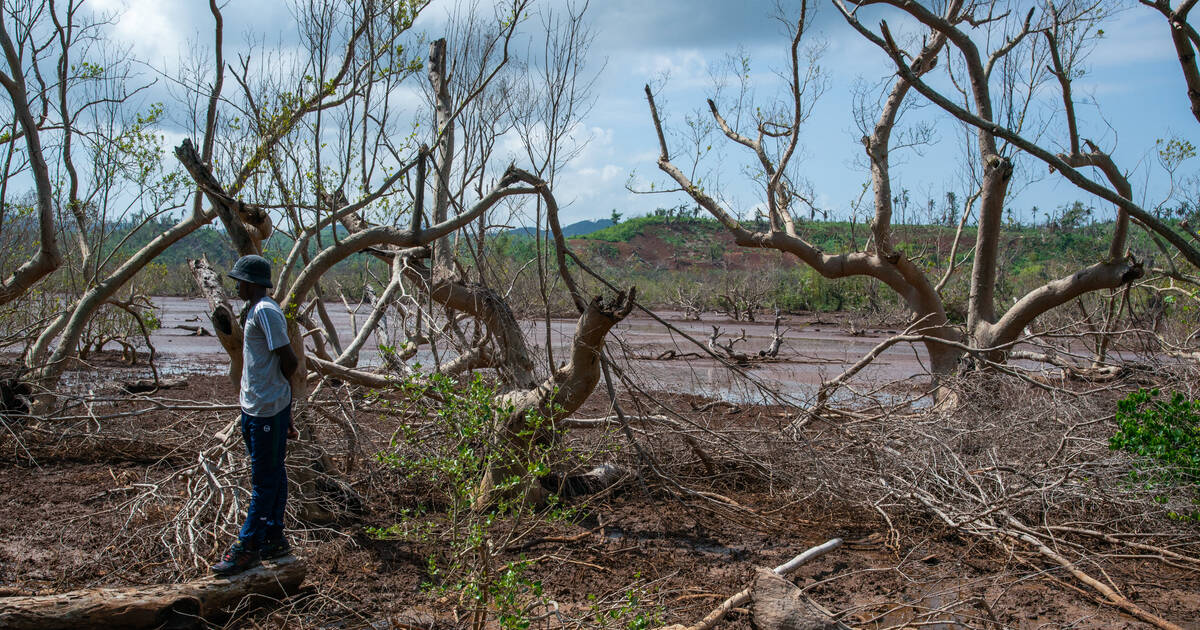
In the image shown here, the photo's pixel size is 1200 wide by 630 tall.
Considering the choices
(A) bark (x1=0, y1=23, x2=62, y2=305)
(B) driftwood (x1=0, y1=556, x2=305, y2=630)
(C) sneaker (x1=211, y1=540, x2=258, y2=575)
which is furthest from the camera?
(A) bark (x1=0, y1=23, x2=62, y2=305)

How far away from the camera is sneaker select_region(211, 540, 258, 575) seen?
425 cm

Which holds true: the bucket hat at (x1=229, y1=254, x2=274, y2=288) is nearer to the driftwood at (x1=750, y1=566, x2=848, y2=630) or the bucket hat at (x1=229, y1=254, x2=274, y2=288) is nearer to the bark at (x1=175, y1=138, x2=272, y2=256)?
the bark at (x1=175, y1=138, x2=272, y2=256)

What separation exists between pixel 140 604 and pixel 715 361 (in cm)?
1207

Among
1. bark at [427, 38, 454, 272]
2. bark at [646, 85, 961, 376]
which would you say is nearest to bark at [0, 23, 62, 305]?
bark at [427, 38, 454, 272]

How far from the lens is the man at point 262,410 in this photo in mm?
4332

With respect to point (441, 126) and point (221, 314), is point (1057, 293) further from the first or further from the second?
point (221, 314)

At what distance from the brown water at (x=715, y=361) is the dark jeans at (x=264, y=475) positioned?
9.17 feet

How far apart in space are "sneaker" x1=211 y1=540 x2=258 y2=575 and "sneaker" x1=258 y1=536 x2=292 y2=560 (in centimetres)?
6

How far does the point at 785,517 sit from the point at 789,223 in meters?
5.16

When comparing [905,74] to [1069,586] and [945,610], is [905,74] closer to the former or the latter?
[945,610]

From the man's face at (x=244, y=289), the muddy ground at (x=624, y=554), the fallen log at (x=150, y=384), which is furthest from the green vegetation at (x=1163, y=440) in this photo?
the fallen log at (x=150, y=384)

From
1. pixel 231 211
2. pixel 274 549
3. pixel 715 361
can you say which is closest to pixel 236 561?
pixel 274 549

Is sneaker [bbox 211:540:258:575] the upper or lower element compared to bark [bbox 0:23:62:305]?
lower

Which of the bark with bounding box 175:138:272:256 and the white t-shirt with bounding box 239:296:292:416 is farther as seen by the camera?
the bark with bounding box 175:138:272:256
